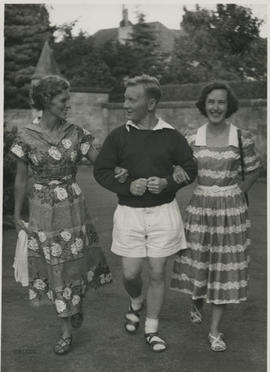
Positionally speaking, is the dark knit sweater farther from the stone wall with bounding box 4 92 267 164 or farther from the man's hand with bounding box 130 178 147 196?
the stone wall with bounding box 4 92 267 164

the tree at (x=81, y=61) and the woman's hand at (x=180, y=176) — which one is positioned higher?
the tree at (x=81, y=61)

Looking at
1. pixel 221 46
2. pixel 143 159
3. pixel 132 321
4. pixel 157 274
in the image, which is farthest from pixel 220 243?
pixel 221 46

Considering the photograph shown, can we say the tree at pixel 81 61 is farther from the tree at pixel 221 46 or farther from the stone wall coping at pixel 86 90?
the tree at pixel 221 46

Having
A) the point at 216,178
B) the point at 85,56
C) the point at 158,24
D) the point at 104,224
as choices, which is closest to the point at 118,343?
the point at 216,178

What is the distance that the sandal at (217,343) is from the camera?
12.9 ft

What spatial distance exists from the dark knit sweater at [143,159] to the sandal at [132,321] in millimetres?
891

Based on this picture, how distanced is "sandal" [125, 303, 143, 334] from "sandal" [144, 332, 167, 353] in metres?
0.27

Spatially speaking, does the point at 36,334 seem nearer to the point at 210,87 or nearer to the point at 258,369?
the point at 258,369

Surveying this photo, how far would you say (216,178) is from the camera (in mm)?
4047

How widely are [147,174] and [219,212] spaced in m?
0.57

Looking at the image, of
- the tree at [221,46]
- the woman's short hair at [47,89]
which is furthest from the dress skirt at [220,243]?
the tree at [221,46]

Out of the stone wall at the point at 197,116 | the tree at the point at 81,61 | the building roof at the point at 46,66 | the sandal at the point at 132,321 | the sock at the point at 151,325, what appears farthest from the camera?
the tree at the point at 81,61

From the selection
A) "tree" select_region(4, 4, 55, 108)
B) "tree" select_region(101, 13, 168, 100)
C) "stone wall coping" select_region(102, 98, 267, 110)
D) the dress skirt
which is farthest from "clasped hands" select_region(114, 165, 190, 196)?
"tree" select_region(101, 13, 168, 100)

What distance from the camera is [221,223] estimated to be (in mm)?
4039
